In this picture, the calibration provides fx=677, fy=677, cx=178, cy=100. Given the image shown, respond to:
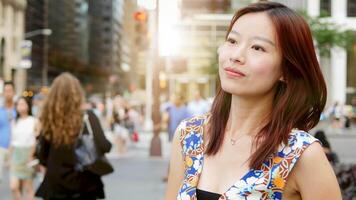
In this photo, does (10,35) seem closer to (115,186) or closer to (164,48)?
(164,48)

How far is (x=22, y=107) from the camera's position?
27.4 feet

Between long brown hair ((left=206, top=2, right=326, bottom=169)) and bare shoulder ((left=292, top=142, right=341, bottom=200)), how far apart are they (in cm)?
9

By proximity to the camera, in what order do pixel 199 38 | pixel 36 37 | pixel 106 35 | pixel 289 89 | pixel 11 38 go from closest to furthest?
pixel 289 89
pixel 11 38
pixel 199 38
pixel 36 37
pixel 106 35

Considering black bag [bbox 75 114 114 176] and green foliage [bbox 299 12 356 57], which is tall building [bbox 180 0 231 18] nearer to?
green foliage [bbox 299 12 356 57]

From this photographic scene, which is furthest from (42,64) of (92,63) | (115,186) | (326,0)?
(115,186)

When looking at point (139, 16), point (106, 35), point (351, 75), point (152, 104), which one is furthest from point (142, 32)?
point (106, 35)

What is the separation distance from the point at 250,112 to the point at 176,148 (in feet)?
0.92

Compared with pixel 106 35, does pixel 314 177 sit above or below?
below

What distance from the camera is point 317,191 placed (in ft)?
6.23

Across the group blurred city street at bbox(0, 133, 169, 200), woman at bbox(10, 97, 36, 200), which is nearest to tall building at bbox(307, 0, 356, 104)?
blurred city street at bbox(0, 133, 169, 200)

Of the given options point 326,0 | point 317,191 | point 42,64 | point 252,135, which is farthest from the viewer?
point 42,64

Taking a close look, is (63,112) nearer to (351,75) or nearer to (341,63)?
(341,63)

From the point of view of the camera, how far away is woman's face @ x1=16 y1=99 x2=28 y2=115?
831cm

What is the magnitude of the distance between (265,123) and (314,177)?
0.81ft
